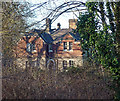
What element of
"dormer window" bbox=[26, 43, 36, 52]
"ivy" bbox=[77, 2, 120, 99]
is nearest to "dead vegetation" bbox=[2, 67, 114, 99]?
"ivy" bbox=[77, 2, 120, 99]

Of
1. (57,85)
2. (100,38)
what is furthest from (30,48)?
(100,38)

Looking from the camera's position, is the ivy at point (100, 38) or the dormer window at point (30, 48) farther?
the dormer window at point (30, 48)

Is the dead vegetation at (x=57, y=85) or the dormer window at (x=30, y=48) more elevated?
the dormer window at (x=30, y=48)

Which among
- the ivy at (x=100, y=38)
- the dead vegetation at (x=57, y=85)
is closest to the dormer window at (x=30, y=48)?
the dead vegetation at (x=57, y=85)

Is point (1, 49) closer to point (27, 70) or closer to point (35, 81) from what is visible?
point (27, 70)

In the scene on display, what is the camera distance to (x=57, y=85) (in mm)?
6535

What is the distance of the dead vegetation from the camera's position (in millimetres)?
5992

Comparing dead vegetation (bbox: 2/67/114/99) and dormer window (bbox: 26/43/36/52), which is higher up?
dormer window (bbox: 26/43/36/52)

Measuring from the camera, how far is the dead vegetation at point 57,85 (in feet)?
19.7

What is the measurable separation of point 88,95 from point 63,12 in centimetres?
390

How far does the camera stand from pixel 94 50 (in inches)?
232

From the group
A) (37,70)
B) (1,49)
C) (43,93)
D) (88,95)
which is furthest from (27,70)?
(1,49)

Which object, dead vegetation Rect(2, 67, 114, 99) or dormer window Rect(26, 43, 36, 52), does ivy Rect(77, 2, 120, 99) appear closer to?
dead vegetation Rect(2, 67, 114, 99)

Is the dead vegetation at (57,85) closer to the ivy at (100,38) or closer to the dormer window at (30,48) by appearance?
the ivy at (100,38)
